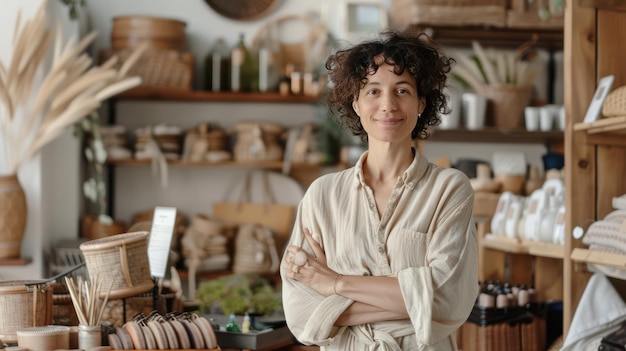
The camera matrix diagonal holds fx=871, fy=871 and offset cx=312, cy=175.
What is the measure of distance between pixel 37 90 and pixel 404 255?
341 centimetres

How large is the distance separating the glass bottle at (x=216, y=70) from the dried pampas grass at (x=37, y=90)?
93 cm

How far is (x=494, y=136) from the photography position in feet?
17.3

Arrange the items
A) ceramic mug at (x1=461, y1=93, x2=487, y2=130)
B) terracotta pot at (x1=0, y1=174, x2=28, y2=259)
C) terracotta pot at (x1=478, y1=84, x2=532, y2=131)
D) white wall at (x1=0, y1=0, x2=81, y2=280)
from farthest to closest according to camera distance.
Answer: terracotta pot at (x1=478, y1=84, x2=532, y2=131) < ceramic mug at (x1=461, y1=93, x2=487, y2=130) < white wall at (x1=0, y1=0, x2=81, y2=280) < terracotta pot at (x1=0, y1=174, x2=28, y2=259)

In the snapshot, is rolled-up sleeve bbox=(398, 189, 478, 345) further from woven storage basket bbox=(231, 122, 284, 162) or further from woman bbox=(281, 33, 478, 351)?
woven storage basket bbox=(231, 122, 284, 162)

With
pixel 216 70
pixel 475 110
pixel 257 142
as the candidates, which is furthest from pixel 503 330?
pixel 216 70

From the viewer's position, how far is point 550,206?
3457 mm

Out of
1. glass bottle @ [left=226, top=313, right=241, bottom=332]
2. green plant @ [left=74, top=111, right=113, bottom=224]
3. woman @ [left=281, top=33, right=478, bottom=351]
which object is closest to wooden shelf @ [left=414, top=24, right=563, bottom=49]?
green plant @ [left=74, top=111, right=113, bottom=224]

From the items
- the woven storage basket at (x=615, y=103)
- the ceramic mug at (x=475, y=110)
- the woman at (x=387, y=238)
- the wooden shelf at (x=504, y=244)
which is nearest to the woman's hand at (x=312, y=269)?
the woman at (x=387, y=238)

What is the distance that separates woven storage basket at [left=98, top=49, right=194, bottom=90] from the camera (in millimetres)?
5387

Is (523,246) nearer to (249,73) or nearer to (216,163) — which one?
(216,163)

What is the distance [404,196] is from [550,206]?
1.68 metres

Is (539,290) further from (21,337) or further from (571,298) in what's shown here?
(21,337)

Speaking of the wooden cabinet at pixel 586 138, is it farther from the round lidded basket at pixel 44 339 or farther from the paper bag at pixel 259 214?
the paper bag at pixel 259 214

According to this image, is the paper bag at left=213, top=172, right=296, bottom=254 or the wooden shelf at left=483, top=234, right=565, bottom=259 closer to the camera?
the wooden shelf at left=483, top=234, right=565, bottom=259
